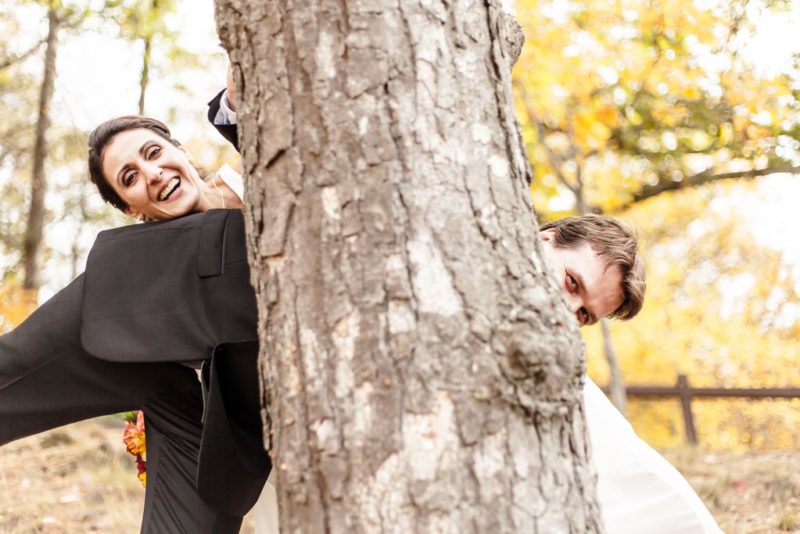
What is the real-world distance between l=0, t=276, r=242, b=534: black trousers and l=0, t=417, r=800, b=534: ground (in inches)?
59.6

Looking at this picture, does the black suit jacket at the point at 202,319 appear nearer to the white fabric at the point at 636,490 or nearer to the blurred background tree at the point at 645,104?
the white fabric at the point at 636,490

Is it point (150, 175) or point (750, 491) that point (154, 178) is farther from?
point (750, 491)

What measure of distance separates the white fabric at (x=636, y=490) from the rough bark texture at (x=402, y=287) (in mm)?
1564

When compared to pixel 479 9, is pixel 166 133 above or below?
above

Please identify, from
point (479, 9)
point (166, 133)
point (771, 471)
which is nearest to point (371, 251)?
point (479, 9)

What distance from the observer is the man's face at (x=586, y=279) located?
10.9 feet

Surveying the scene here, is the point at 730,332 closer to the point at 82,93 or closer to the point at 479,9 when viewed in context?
the point at 82,93

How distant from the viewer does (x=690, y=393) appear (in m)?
7.59

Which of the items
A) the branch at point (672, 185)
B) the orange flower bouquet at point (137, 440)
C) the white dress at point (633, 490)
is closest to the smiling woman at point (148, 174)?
the white dress at point (633, 490)

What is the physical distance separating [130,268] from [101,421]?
455 cm

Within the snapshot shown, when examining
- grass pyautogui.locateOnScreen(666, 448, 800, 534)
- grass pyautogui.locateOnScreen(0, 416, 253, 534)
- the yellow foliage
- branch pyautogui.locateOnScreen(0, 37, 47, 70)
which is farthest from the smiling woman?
branch pyautogui.locateOnScreen(0, 37, 47, 70)

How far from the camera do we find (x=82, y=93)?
10.3 m

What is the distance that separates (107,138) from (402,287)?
2200 mm

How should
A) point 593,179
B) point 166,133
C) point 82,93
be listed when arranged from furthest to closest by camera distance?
point 82,93 < point 593,179 < point 166,133
